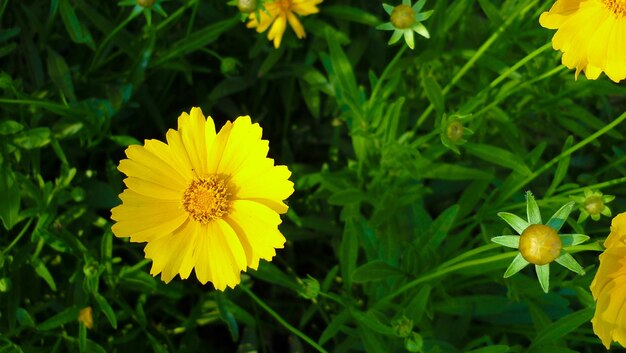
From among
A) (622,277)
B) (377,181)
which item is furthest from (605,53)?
(377,181)

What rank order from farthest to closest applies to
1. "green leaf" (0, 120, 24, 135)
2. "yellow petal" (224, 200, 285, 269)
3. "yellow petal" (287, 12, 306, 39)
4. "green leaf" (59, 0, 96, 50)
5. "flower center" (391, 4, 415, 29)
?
"yellow petal" (287, 12, 306, 39) → "green leaf" (59, 0, 96, 50) → "green leaf" (0, 120, 24, 135) → "flower center" (391, 4, 415, 29) → "yellow petal" (224, 200, 285, 269)

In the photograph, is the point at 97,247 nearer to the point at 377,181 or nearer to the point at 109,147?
the point at 109,147

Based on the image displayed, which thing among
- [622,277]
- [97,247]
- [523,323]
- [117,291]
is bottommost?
[622,277]

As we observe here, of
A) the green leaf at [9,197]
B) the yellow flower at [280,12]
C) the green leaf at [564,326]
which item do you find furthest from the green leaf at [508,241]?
the green leaf at [9,197]

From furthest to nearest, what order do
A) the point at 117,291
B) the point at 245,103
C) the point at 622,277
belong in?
the point at 245,103 → the point at 117,291 → the point at 622,277

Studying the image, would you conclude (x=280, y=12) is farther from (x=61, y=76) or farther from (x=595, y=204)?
(x=595, y=204)

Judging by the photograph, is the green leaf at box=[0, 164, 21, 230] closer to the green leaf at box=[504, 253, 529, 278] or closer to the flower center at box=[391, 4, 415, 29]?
the flower center at box=[391, 4, 415, 29]

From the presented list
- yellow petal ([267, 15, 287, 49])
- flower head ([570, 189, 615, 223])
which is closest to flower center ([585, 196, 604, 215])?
flower head ([570, 189, 615, 223])

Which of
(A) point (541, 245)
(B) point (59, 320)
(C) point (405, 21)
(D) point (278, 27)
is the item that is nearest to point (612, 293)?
(A) point (541, 245)
